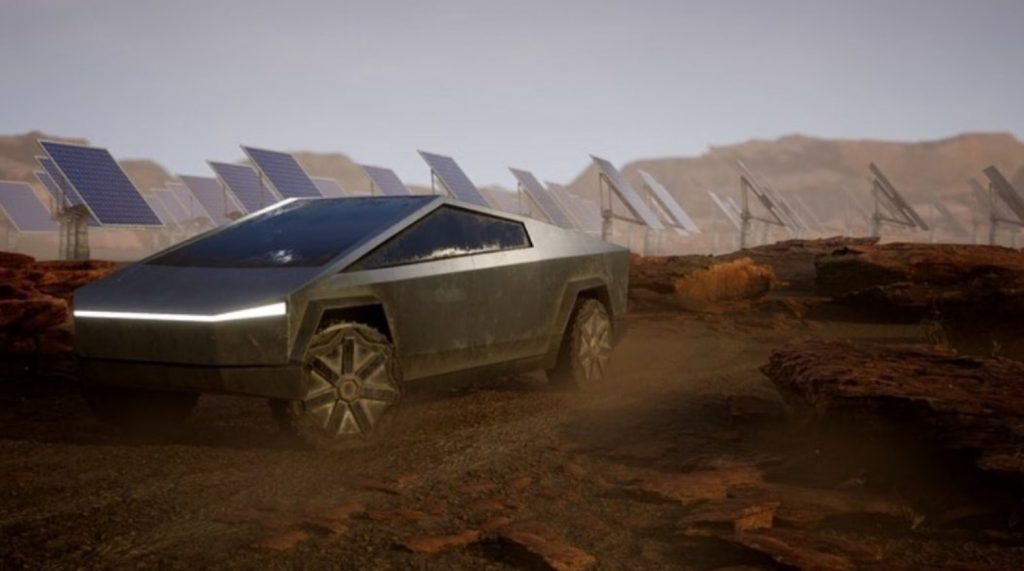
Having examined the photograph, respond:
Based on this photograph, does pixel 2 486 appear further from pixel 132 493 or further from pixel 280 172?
pixel 280 172

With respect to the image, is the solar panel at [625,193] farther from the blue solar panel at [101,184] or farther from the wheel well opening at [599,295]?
the wheel well opening at [599,295]

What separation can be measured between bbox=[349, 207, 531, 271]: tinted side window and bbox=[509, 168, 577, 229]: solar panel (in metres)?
28.4

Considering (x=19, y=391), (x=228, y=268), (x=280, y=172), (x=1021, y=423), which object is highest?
(x=280, y=172)

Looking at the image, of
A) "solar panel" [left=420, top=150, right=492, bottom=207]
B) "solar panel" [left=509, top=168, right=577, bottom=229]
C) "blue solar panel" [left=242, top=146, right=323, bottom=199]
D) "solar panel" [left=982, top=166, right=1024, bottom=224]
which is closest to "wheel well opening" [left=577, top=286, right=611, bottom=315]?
"blue solar panel" [left=242, top=146, right=323, bottom=199]

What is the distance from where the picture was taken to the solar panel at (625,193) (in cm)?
3309

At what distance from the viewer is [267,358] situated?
5219mm

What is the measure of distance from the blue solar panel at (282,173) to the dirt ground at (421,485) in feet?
75.6

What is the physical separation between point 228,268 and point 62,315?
4889mm

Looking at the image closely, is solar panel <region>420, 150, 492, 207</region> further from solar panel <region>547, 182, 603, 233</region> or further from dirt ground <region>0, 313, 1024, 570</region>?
dirt ground <region>0, 313, 1024, 570</region>

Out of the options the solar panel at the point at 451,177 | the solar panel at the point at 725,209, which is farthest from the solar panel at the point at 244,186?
the solar panel at the point at 725,209

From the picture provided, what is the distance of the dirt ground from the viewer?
12.3 ft

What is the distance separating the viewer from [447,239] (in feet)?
21.1

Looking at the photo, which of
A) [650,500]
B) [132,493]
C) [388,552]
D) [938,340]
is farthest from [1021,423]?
[938,340]

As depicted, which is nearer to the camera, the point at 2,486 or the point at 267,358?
the point at 2,486
